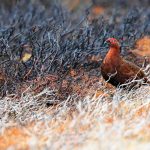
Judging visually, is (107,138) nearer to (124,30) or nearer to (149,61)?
(149,61)

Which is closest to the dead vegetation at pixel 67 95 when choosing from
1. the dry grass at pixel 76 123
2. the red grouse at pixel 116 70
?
the dry grass at pixel 76 123

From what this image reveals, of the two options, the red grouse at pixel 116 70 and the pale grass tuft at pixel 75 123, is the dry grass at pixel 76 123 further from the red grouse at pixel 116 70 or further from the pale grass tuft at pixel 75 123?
the red grouse at pixel 116 70

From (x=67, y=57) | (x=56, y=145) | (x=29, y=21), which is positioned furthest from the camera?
(x=29, y=21)

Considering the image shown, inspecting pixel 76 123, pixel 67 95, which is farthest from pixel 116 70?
pixel 76 123

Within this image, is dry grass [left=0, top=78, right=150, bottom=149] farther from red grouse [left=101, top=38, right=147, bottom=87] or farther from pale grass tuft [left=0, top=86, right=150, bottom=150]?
red grouse [left=101, top=38, right=147, bottom=87]

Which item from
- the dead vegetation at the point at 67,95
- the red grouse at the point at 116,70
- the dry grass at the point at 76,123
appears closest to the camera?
the dry grass at the point at 76,123

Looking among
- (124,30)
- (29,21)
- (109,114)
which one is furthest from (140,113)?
(29,21)

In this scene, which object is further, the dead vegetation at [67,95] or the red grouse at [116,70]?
the red grouse at [116,70]

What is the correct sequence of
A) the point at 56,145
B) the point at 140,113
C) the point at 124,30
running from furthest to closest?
1. the point at 124,30
2. the point at 140,113
3. the point at 56,145
